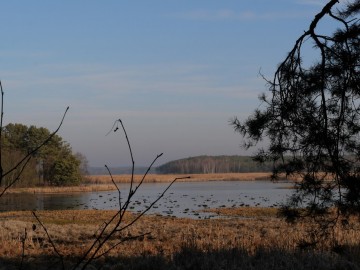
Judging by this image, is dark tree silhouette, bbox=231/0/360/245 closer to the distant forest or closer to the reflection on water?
the reflection on water

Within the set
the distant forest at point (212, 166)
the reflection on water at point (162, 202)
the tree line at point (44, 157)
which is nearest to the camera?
the reflection on water at point (162, 202)

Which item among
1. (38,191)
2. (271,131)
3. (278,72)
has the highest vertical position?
(278,72)

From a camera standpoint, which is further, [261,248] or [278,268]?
[261,248]

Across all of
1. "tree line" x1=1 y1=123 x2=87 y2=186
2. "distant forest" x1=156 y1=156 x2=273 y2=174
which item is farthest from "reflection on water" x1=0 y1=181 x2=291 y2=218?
"distant forest" x1=156 y1=156 x2=273 y2=174

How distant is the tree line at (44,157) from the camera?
71438mm

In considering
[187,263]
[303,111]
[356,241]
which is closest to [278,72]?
[303,111]

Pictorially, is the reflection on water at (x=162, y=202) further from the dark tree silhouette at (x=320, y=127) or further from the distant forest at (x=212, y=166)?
the distant forest at (x=212, y=166)

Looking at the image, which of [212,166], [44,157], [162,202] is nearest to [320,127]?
[162,202]

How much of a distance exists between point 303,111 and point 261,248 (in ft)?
13.9

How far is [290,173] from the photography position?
5484 mm

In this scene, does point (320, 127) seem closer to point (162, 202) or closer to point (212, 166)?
point (162, 202)

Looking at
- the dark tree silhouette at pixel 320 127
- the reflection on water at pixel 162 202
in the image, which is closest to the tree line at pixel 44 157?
the reflection on water at pixel 162 202

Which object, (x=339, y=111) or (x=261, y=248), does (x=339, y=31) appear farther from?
(x=261, y=248)

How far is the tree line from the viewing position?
71.4m
